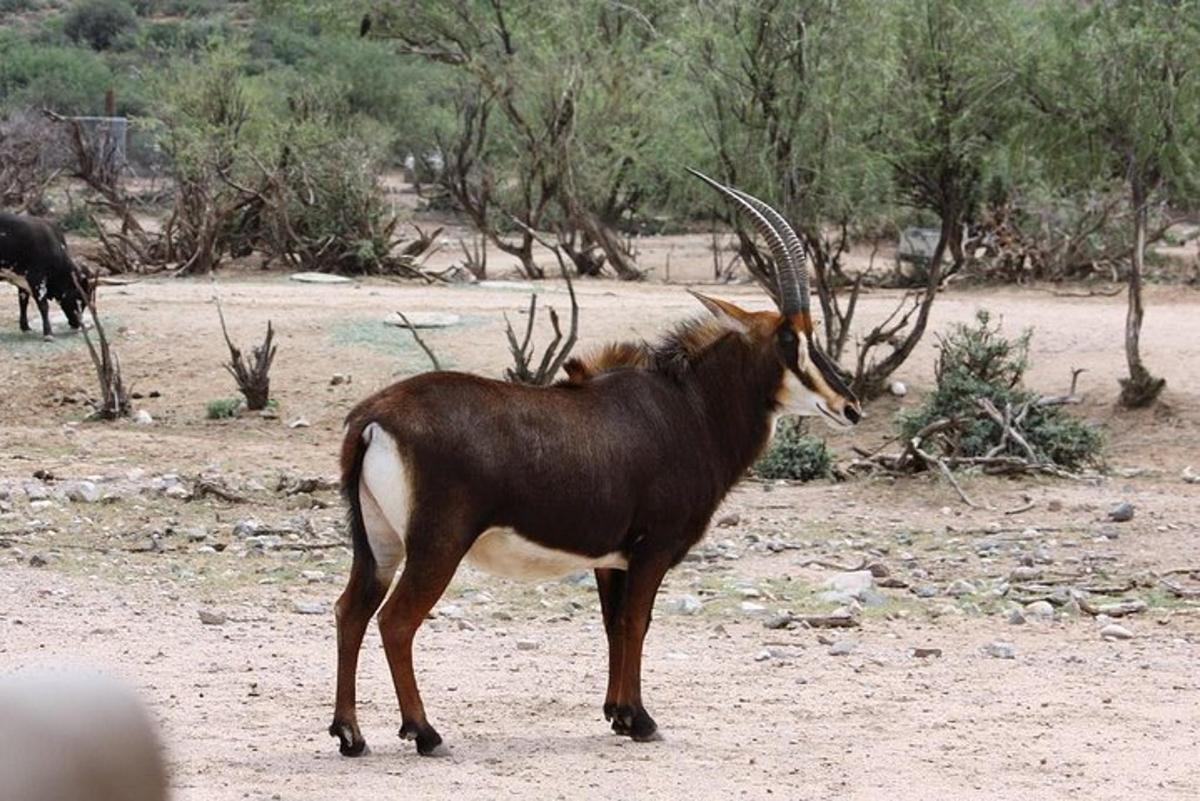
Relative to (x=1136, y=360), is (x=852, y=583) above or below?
below

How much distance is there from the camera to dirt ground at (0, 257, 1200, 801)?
611 cm

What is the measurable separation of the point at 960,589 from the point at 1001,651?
1.52 m

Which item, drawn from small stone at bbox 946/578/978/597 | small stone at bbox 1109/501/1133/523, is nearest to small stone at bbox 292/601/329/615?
small stone at bbox 946/578/978/597

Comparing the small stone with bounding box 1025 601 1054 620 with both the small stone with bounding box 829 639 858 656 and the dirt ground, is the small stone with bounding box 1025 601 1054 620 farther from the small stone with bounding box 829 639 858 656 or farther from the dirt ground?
the small stone with bounding box 829 639 858 656

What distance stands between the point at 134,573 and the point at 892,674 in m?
4.06

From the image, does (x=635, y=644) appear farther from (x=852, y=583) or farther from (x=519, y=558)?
(x=852, y=583)

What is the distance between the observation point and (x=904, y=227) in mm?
28641

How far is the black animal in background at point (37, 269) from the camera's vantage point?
19484mm

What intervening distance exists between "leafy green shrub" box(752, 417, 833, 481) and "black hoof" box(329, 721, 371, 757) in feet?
25.6

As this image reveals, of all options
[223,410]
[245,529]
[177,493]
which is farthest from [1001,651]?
[223,410]

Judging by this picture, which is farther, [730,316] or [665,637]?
[665,637]

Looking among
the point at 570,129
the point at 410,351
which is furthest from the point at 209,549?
the point at 570,129

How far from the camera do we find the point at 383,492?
598 cm

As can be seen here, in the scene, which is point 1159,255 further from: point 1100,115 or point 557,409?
point 557,409
